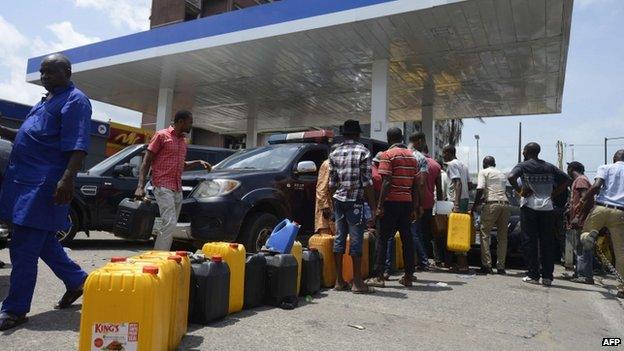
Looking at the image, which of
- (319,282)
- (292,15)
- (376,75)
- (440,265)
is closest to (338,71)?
(376,75)

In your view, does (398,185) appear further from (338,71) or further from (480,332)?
(338,71)

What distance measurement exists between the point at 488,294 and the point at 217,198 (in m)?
3.25

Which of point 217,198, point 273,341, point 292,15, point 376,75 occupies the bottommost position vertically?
point 273,341

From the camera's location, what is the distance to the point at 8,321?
3164 mm

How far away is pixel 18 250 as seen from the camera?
10.9 feet

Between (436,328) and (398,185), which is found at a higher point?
(398,185)

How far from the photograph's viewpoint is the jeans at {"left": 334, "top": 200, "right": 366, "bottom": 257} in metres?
4.90

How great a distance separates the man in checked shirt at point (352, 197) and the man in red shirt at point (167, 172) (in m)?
1.73

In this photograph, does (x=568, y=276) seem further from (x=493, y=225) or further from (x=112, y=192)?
(x=112, y=192)

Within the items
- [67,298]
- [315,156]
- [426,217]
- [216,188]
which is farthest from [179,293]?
[426,217]

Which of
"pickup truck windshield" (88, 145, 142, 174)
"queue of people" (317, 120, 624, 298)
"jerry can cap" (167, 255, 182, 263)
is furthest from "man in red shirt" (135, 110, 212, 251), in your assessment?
"pickup truck windshield" (88, 145, 142, 174)

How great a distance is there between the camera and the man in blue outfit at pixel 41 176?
328cm

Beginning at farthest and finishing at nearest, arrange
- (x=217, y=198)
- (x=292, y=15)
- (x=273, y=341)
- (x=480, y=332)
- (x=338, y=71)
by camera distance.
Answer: (x=338, y=71), (x=292, y=15), (x=217, y=198), (x=480, y=332), (x=273, y=341)

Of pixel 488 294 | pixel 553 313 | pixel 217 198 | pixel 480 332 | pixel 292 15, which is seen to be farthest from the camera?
pixel 292 15
